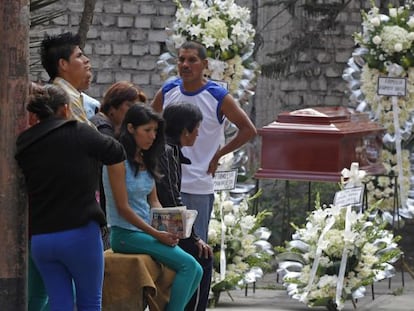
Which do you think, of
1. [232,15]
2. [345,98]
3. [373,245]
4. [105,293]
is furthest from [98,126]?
[345,98]

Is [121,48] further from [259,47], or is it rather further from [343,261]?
[343,261]

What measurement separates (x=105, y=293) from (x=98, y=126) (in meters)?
0.89

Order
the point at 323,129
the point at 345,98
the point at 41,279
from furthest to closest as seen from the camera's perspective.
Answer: the point at 345,98 < the point at 323,129 < the point at 41,279

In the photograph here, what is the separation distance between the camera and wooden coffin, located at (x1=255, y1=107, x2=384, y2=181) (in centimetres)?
1033

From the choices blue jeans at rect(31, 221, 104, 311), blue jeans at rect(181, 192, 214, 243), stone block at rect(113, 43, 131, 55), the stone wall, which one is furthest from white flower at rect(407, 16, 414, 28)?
blue jeans at rect(31, 221, 104, 311)

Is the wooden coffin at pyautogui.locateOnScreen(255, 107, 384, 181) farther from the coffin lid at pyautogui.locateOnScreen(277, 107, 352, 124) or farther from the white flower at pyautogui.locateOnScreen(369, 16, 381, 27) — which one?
the white flower at pyautogui.locateOnScreen(369, 16, 381, 27)

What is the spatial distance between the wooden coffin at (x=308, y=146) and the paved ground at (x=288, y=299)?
905 millimetres

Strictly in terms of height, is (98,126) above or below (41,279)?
above

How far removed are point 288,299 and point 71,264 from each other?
3879 mm

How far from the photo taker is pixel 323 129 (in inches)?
408

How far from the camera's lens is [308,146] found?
10398 mm

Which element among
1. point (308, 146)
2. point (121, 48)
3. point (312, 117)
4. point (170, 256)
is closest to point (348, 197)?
point (308, 146)

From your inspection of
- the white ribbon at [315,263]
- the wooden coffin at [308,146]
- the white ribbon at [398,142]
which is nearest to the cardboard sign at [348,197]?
the white ribbon at [315,263]

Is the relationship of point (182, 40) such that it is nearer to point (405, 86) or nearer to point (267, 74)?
point (405, 86)
